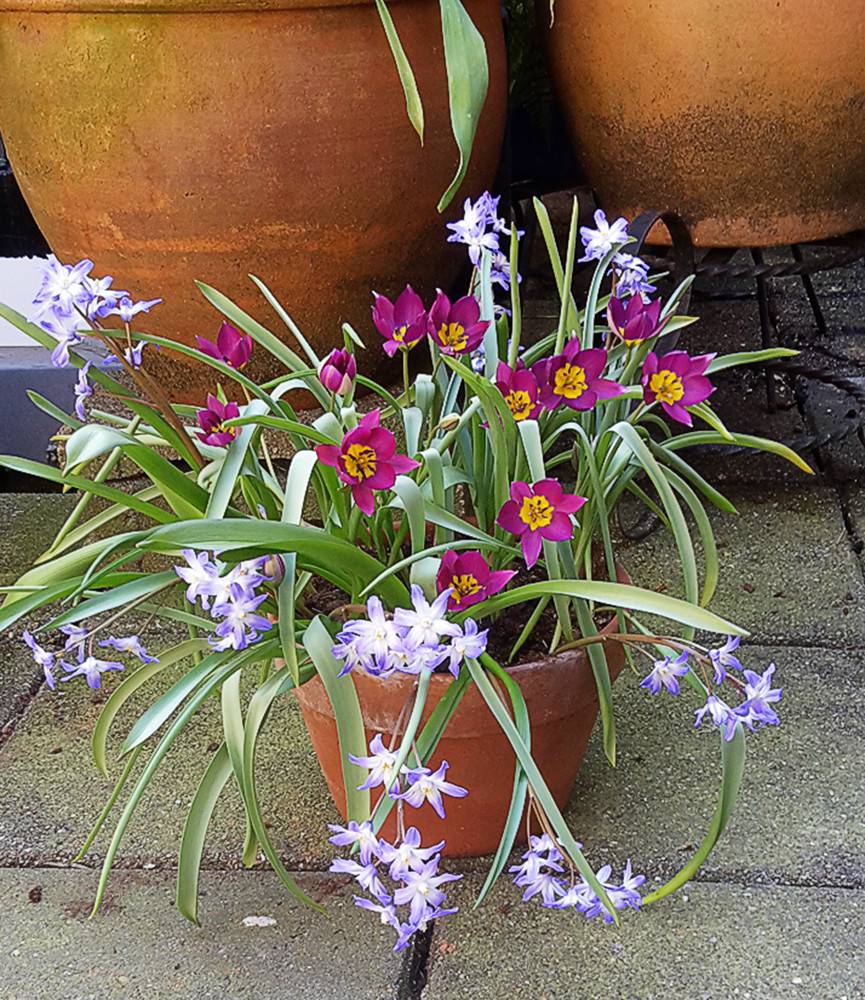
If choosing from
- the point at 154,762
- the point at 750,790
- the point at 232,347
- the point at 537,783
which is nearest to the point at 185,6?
the point at 232,347

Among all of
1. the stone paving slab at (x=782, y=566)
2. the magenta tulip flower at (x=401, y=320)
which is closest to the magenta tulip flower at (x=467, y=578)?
the magenta tulip flower at (x=401, y=320)

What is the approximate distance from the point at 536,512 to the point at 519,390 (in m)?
0.14

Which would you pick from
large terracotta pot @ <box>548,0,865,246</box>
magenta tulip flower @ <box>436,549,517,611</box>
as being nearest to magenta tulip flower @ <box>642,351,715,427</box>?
magenta tulip flower @ <box>436,549,517,611</box>

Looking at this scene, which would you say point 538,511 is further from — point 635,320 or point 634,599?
point 635,320

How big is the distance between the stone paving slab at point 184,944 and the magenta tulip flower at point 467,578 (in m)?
0.39

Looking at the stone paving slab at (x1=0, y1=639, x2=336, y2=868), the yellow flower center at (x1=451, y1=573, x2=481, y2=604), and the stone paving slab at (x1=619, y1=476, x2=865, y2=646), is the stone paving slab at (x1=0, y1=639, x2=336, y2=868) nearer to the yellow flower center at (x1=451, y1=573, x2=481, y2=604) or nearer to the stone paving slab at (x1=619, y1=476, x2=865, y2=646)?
the yellow flower center at (x1=451, y1=573, x2=481, y2=604)

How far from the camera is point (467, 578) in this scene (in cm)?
96

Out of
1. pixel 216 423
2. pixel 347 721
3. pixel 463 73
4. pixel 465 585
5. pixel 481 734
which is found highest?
pixel 463 73

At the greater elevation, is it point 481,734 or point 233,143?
point 233,143

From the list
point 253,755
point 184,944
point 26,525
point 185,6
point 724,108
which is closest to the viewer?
point 253,755

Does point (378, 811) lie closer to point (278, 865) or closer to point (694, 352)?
point (278, 865)

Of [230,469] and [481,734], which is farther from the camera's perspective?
[481,734]

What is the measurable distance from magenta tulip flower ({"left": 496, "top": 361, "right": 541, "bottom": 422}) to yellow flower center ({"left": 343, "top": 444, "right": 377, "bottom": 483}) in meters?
0.17

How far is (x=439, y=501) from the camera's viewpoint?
42.4 inches
